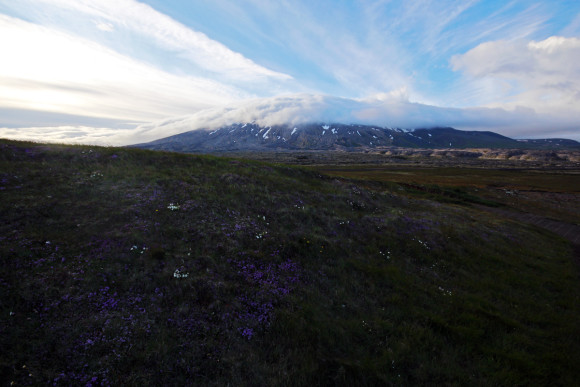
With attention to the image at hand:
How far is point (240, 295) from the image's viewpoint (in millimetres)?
9086

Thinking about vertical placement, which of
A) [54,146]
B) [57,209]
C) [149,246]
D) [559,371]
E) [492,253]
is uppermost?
[54,146]

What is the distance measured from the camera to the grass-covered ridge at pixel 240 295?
6.41m

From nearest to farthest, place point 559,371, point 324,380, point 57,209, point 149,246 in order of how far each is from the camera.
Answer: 1. point 324,380
2. point 559,371
3. point 149,246
4. point 57,209

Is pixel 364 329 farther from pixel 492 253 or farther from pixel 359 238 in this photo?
pixel 492 253

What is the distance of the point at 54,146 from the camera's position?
20.3 m

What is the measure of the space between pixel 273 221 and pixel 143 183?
Result: 10229mm

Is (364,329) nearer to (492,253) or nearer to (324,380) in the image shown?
(324,380)

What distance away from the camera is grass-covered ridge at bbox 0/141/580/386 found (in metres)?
6.41

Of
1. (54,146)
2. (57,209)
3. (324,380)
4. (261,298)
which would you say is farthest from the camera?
(54,146)

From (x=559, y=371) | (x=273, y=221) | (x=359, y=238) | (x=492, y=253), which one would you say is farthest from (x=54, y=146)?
(x=492, y=253)

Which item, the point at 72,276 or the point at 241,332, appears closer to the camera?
the point at 241,332

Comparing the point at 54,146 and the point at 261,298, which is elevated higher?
the point at 54,146

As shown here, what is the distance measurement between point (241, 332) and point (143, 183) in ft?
47.6

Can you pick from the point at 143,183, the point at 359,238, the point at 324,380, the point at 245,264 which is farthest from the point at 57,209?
the point at 359,238
